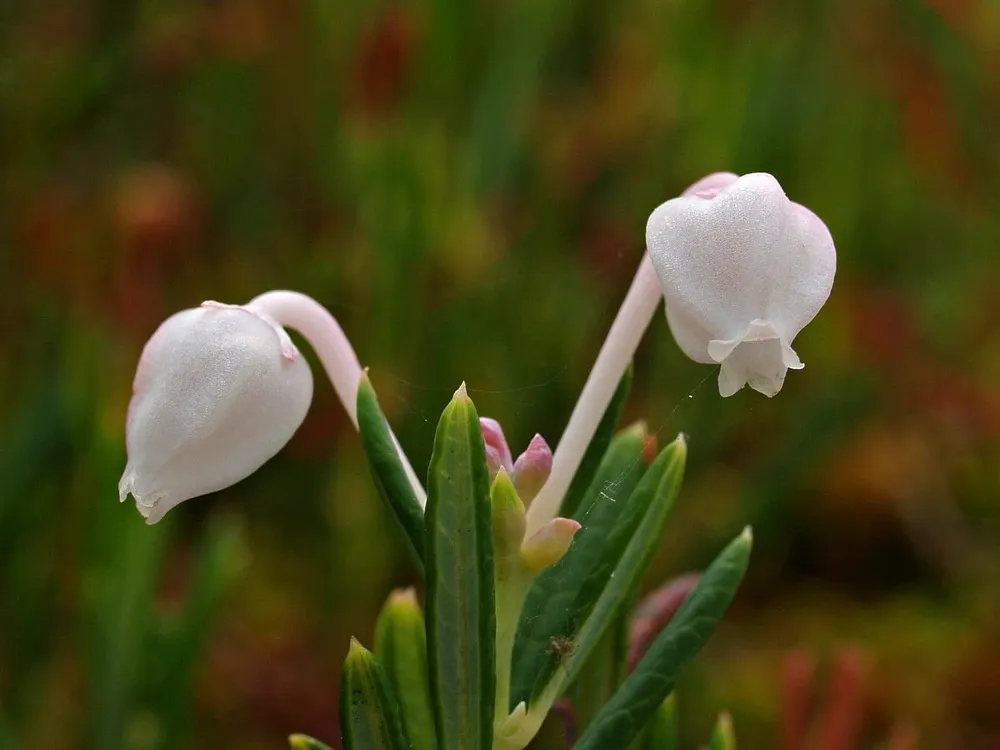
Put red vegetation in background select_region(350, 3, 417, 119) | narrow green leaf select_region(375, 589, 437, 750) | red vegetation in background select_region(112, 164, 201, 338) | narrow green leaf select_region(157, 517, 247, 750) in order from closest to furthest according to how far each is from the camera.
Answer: narrow green leaf select_region(375, 589, 437, 750), narrow green leaf select_region(157, 517, 247, 750), red vegetation in background select_region(112, 164, 201, 338), red vegetation in background select_region(350, 3, 417, 119)

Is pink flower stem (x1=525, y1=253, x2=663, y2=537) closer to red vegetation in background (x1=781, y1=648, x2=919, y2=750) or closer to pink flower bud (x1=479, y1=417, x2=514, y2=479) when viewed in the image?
pink flower bud (x1=479, y1=417, x2=514, y2=479)

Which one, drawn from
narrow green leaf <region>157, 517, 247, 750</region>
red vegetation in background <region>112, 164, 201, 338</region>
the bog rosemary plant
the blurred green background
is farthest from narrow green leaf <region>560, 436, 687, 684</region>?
red vegetation in background <region>112, 164, 201, 338</region>

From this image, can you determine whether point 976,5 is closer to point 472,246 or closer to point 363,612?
point 472,246

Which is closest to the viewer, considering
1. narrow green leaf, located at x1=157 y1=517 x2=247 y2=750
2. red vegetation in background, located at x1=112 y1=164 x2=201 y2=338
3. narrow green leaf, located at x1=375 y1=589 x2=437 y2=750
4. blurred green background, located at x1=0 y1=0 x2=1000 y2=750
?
narrow green leaf, located at x1=375 y1=589 x2=437 y2=750

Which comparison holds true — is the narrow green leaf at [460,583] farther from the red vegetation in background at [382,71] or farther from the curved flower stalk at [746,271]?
the red vegetation in background at [382,71]

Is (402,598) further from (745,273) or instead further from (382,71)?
(382,71)

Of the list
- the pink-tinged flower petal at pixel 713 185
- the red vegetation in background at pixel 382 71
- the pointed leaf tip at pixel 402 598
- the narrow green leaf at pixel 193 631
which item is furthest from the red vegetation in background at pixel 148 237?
the pink-tinged flower petal at pixel 713 185
